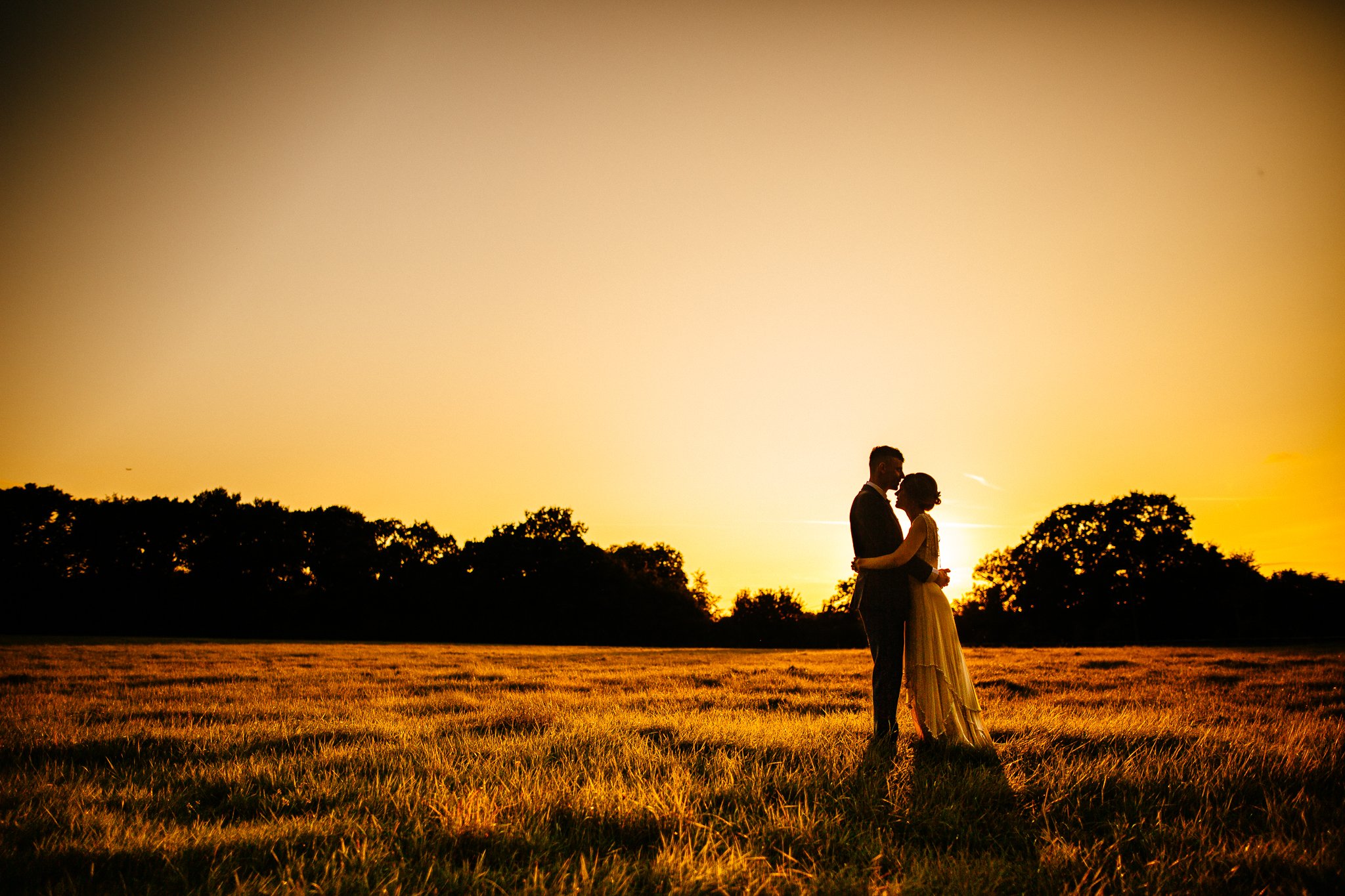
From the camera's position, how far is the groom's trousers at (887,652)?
6.23m

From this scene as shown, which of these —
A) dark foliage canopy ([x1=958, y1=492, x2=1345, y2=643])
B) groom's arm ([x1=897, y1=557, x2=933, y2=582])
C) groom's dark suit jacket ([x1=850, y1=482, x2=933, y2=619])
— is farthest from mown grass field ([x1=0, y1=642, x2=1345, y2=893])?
dark foliage canopy ([x1=958, y1=492, x2=1345, y2=643])

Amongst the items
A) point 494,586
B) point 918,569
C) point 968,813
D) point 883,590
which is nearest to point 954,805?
point 968,813

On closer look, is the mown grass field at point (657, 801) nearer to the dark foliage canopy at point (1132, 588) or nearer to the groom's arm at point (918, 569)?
the groom's arm at point (918, 569)

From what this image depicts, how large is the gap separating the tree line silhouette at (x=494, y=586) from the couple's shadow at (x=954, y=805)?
177 ft

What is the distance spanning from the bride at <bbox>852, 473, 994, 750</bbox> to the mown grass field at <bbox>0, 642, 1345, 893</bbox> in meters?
0.31

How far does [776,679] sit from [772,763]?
10071 mm

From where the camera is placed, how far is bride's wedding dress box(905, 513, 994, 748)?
19.8 feet

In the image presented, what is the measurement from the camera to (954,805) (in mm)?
4145

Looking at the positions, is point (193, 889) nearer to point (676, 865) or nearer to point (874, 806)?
point (676, 865)

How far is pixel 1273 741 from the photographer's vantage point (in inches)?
256

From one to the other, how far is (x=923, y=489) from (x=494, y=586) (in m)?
68.7

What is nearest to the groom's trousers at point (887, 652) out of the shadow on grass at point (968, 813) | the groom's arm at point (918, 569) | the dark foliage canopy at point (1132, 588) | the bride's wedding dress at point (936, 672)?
the bride's wedding dress at point (936, 672)

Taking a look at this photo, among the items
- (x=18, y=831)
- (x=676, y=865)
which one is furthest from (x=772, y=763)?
(x=18, y=831)

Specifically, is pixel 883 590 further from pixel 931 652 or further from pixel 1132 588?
pixel 1132 588
